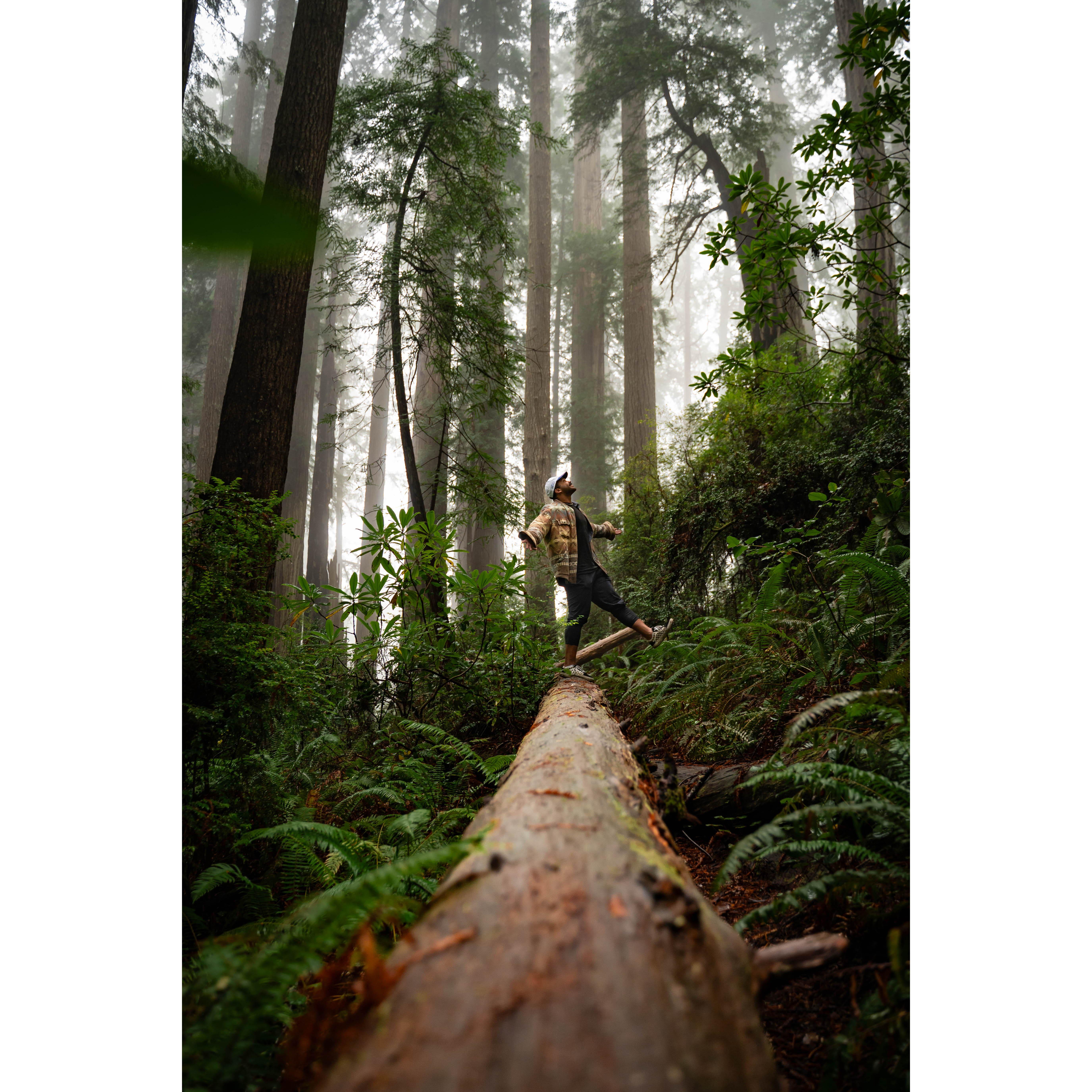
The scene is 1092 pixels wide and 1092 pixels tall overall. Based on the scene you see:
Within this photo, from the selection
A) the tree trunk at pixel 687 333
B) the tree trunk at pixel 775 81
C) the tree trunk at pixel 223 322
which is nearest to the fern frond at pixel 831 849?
the tree trunk at pixel 775 81

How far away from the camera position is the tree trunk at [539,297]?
1155 cm

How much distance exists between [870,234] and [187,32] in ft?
13.8

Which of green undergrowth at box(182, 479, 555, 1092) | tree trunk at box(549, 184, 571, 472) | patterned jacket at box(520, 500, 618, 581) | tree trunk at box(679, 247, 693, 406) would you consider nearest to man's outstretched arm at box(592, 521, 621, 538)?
patterned jacket at box(520, 500, 618, 581)

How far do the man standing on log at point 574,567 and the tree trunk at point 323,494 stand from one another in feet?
42.6

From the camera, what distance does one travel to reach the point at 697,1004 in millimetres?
850

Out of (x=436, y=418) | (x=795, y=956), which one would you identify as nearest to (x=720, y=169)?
(x=436, y=418)

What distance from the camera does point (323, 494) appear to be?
1795 cm

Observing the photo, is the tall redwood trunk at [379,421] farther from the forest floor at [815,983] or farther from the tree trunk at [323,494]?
the forest floor at [815,983]

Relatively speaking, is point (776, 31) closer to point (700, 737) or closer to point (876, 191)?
point (876, 191)

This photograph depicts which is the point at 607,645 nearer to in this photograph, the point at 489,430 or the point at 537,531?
the point at 537,531

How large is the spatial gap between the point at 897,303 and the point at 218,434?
5.52 meters

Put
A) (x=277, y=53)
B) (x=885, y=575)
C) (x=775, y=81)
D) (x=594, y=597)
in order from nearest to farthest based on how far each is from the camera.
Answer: (x=885, y=575), (x=594, y=597), (x=775, y=81), (x=277, y=53)

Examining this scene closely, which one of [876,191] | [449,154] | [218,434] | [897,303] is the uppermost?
[449,154]
